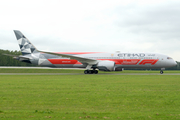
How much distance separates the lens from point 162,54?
110ft

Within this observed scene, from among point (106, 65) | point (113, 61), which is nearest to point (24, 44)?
point (106, 65)

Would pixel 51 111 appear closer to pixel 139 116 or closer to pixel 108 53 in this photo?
pixel 139 116

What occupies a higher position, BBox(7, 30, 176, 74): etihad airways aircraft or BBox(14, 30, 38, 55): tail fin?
BBox(14, 30, 38, 55): tail fin

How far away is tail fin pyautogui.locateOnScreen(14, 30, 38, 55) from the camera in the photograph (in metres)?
37.4

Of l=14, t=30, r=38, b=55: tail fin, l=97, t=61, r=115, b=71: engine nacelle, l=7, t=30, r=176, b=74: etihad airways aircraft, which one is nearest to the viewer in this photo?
l=97, t=61, r=115, b=71: engine nacelle

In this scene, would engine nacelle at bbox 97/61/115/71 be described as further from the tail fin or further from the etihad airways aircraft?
the tail fin

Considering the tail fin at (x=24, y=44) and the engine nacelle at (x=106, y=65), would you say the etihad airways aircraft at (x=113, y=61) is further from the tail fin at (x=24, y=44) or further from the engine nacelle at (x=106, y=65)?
the tail fin at (x=24, y=44)

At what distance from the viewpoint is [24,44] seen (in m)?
37.7

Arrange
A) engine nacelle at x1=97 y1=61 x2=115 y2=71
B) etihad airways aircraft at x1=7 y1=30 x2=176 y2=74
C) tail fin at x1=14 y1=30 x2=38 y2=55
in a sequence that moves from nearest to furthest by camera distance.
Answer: engine nacelle at x1=97 y1=61 x2=115 y2=71
etihad airways aircraft at x1=7 y1=30 x2=176 y2=74
tail fin at x1=14 y1=30 x2=38 y2=55

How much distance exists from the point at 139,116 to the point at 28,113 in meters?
3.31

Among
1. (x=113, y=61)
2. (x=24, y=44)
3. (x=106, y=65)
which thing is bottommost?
(x=106, y=65)

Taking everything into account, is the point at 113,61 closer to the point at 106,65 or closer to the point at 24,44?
the point at 106,65

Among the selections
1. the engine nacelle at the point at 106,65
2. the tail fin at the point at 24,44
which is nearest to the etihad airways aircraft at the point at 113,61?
the engine nacelle at the point at 106,65

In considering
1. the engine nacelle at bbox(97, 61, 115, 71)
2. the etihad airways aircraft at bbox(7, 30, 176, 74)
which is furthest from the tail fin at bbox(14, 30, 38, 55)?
the engine nacelle at bbox(97, 61, 115, 71)
